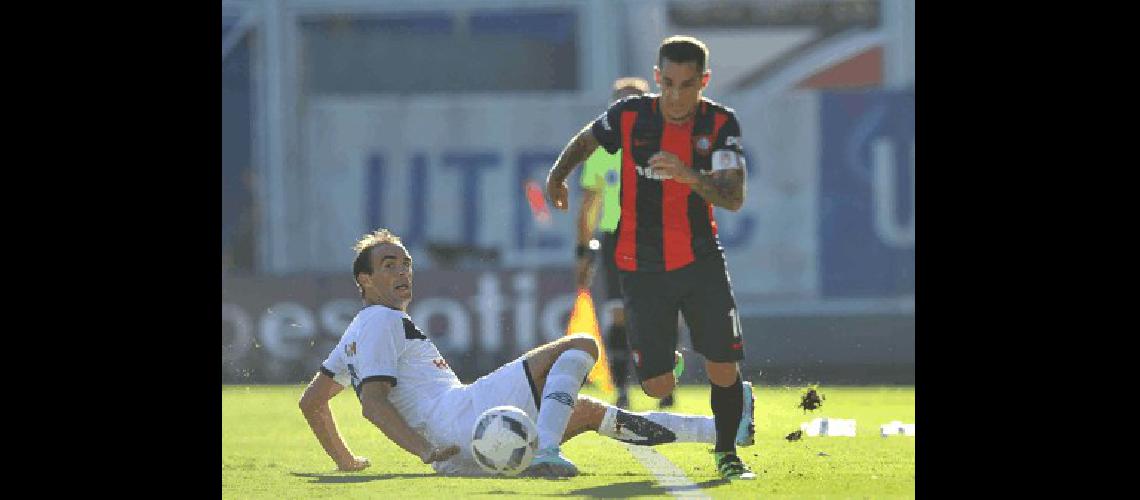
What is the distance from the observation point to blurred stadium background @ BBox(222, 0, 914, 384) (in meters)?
18.9

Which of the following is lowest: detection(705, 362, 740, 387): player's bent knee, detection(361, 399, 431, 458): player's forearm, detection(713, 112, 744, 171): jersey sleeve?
detection(361, 399, 431, 458): player's forearm

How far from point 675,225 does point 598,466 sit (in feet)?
4.54

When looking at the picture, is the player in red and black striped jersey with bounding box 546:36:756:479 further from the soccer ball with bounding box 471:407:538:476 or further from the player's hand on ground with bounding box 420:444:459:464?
the player's hand on ground with bounding box 420:444:459:464

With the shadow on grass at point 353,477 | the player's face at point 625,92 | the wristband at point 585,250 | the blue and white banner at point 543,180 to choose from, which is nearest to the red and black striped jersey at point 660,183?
the shadow on grass at point 353,477

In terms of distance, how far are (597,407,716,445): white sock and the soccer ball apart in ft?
3.18

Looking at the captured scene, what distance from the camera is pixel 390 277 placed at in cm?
941

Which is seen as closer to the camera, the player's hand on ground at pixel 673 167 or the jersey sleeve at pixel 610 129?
the player's hand on ground at pixel 673 167

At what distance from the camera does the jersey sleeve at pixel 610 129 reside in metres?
9.54

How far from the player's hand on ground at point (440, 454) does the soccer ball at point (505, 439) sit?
0.09 m

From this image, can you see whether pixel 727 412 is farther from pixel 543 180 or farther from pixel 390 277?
pixel 543 180

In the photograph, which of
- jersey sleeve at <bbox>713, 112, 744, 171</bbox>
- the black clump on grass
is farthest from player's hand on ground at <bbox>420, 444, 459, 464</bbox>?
the black clump on grass

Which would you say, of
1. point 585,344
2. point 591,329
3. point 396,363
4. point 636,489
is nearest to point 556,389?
point 585,344

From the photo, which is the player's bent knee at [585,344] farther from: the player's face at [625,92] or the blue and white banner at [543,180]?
the blue and white banner at [543,180]
